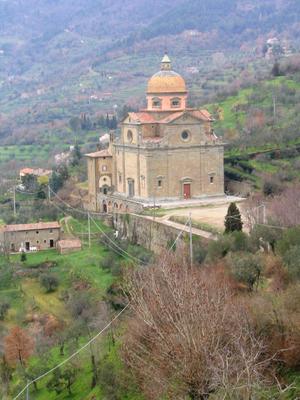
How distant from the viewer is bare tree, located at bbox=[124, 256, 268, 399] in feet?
63.2

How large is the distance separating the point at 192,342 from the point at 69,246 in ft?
79.5

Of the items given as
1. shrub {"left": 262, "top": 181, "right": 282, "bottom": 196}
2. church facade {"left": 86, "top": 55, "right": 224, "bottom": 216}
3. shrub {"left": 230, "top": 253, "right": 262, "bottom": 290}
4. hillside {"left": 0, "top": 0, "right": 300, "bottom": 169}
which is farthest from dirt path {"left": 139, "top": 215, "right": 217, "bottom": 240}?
hillside {"left": 0, "top": 0, "right": 300, "bottom": 169}

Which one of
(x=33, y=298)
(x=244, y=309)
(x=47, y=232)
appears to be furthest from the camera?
(x=47, y=232)

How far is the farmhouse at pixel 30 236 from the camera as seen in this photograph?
4559 centimetres

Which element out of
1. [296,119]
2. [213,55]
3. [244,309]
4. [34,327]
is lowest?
[34,327]

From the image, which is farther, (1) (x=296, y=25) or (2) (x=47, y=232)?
(1) (x=296, y=25)

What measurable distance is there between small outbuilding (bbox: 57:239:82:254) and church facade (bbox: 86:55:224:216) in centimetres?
368

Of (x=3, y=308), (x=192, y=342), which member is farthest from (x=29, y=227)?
(x=192, y=342)

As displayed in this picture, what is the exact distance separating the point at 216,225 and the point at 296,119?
2137cm

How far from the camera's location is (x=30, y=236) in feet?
150

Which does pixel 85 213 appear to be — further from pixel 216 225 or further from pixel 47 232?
pixel 216 225

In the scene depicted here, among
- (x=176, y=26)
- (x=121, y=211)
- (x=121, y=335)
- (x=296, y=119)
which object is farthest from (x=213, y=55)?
(x=121, y=335)

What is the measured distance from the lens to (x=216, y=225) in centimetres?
3881

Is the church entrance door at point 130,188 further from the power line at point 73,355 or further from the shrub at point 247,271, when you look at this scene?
the shrub at point 247,271
